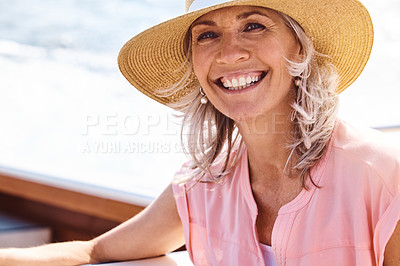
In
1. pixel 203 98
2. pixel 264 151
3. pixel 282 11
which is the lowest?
pixel 264 151

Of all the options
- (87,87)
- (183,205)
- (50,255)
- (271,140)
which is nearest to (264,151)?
(271,140)

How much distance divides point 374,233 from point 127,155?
13.3 feet

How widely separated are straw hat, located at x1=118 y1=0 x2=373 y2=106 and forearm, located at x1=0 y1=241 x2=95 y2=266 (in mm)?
559

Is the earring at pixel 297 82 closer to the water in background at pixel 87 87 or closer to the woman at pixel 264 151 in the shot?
the woman at pixel 264 151

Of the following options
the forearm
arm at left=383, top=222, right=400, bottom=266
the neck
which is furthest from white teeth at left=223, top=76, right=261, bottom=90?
the forearm

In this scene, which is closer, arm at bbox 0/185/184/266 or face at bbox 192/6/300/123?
face at bbox 192/6/300/123

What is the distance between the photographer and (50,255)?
1551mm

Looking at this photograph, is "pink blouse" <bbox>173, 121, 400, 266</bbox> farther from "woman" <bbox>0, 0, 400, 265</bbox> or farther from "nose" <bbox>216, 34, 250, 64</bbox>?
"nose" <bbox>216, 34, 250, 64</bbox>

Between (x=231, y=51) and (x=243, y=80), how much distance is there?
3.3 inches

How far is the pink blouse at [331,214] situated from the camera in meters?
1.11

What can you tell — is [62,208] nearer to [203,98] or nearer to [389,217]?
[203,98]

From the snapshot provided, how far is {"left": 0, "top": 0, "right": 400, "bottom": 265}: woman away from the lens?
46.1 inches

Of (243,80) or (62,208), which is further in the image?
(62,208)

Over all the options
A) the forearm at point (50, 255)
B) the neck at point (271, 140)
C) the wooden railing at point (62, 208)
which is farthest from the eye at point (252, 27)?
the wooden railing at point (62, 208)
